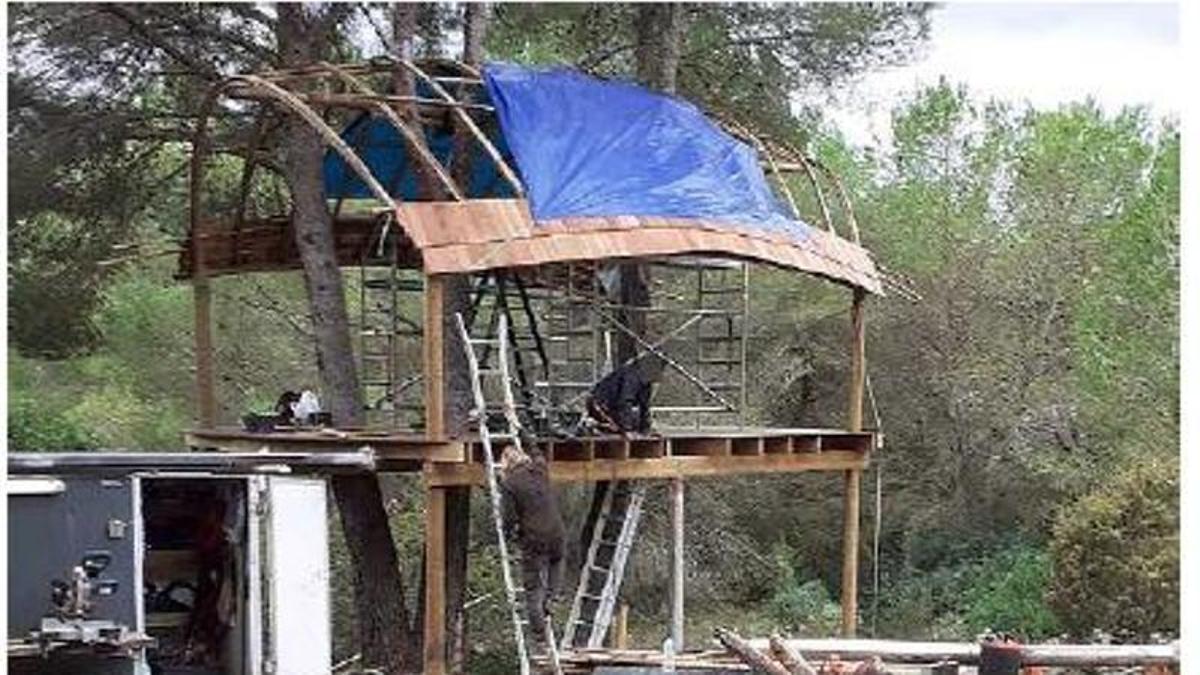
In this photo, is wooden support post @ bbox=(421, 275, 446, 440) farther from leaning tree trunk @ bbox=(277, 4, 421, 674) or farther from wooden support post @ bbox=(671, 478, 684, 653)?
leaning tree trunk @ bbox=(277, 4, 421, 674)

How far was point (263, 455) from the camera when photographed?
734 cm

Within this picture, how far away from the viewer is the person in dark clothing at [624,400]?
1008 cm

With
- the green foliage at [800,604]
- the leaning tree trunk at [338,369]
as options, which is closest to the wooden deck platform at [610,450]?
the leaning tree trunk at [338,369]

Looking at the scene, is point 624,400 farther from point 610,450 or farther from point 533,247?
point 533,247

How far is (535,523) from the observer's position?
28.2ft

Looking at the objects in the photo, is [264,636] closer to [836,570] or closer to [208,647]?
[208,647]

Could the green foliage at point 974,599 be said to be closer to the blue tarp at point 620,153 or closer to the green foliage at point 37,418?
the blue tarp at point 620,153

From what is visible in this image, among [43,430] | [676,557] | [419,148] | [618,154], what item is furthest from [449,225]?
[43,430]

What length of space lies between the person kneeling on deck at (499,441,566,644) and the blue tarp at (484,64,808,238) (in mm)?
1593

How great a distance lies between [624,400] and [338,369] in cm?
257

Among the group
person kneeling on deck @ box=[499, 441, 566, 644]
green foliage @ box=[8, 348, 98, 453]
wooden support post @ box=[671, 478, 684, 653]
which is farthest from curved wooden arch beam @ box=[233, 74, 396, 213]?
green foliage @ box=[8, 348, 98, 453]

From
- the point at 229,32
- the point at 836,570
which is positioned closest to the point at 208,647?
the point at 229,32

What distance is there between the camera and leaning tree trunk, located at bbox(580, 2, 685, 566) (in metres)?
12.7

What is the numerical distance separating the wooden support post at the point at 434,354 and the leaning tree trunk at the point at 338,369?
2.57 meters
